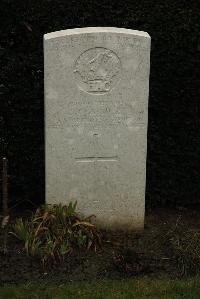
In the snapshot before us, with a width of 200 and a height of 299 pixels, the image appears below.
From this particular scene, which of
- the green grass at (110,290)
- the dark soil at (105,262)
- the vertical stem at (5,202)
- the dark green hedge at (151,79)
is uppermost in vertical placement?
the dark green hedge at (151,79)

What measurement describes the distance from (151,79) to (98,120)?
112 centimetres

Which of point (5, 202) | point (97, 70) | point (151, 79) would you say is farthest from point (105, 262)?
point (151, 79)

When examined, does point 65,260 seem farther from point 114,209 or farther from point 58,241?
point 114,209

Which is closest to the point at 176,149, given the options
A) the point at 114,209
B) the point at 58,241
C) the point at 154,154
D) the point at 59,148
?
the point at 154,154

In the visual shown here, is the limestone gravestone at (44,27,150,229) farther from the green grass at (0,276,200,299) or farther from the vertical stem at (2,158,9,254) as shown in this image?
the green grass at (0,276,200,299)

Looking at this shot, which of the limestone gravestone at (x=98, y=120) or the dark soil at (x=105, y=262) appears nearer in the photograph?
the dark soil at (x=105, y=262)

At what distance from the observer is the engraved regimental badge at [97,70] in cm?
545

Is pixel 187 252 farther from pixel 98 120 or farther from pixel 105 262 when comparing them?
pixel 98 120

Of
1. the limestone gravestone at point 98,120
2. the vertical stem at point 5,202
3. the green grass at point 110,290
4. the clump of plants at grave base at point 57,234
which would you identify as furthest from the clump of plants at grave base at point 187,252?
the vertical stem at point 5,202

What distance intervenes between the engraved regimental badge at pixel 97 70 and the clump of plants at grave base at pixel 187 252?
1.66m

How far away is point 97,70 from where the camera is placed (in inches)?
216

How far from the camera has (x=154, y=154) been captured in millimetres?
6605

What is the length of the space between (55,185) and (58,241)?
2.17 feet

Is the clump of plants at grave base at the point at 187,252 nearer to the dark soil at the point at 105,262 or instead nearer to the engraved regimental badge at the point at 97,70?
the dark soil at the point at 105,262
